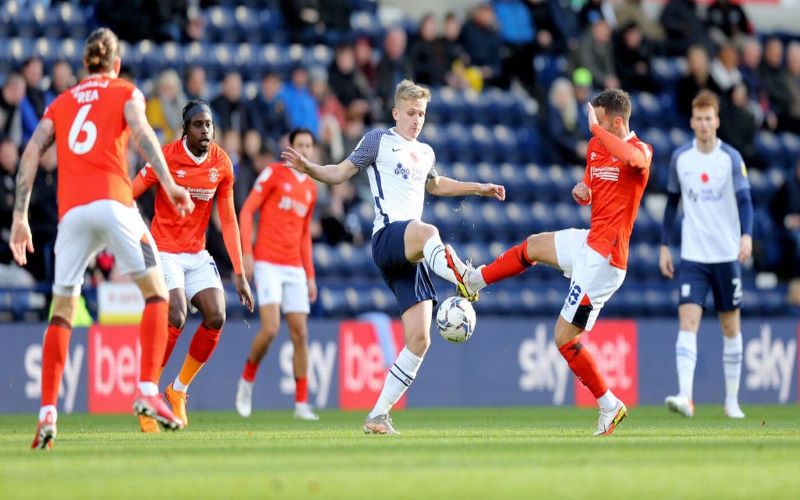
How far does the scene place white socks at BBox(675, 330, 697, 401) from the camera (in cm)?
1297

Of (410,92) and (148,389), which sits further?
(410,92)

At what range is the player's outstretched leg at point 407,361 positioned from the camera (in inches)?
382

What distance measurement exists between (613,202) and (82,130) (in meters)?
3.82

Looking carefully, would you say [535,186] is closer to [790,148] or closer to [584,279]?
[790,148]

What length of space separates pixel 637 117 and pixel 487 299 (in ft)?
17.0

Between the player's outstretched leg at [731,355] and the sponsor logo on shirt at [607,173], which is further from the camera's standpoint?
the player's outstretched leg at [731,355]

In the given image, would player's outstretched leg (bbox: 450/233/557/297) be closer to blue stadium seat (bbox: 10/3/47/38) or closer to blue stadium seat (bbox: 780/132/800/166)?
blue stadium seat (bbox: 10/3/47/38)

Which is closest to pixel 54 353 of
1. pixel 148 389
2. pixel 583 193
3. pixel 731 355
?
pixel 148 389

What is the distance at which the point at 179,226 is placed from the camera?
36.2 feet

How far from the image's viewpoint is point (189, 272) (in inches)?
435

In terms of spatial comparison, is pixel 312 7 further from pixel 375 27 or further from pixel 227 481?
pixel 227 481

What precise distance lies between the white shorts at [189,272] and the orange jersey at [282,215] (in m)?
2.35

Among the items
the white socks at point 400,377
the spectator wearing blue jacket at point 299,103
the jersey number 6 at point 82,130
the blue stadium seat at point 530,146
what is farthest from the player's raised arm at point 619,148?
the blue stadium seat at point 530,146

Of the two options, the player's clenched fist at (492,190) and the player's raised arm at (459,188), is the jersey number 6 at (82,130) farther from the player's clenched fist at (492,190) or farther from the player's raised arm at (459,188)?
the player's clenched fist at (492,190)
